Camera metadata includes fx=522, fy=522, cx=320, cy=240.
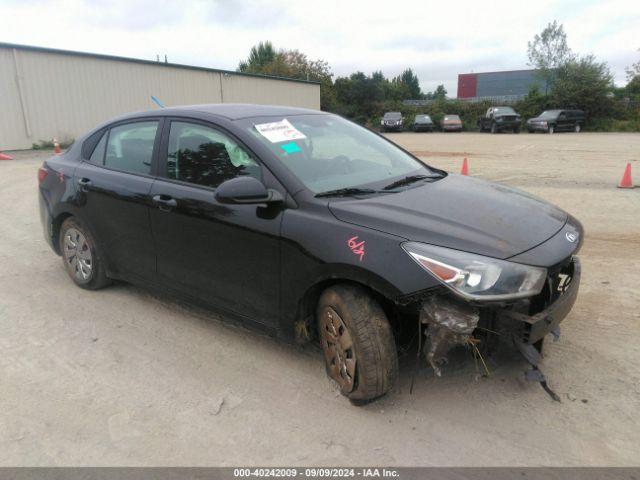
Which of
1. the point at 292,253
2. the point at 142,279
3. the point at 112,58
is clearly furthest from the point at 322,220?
the point at 112,58

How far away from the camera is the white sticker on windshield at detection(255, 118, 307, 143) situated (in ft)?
11.3

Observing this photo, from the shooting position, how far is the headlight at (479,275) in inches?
99.3

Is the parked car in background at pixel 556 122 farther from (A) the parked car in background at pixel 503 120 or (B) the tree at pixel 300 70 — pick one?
(B) the tree at pixel 300 70

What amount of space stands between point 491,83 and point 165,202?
363 ft

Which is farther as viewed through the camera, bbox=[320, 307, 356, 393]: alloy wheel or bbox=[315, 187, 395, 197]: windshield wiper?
bbox=[315, 187, 395, 197]: windshield wiper

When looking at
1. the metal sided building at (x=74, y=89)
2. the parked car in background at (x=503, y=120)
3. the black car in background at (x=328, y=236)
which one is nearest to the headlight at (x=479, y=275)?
the black car in background at (x=328, y=236)

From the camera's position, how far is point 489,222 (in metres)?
2.87

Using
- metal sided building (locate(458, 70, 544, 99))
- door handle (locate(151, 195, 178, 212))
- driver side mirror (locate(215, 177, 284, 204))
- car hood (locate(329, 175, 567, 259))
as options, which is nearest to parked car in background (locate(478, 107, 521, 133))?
car hood (locate(329, 175, 567, 259))

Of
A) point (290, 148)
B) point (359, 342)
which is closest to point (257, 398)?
point (359, 342)

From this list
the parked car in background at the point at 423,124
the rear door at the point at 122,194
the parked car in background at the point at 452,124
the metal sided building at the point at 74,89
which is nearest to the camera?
the rear door at the point at 122,194

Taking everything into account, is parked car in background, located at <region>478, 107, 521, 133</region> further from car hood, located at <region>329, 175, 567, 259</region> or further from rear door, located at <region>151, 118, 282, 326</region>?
rear door, located at <region>151, 118, 282, 326</region>

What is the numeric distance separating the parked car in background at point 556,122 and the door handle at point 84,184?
33.7 metres

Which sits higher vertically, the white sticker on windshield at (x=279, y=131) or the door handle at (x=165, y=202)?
the white sticker on windshield at (x=279, y=131)

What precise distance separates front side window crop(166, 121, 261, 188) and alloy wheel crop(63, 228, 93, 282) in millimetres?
1369
